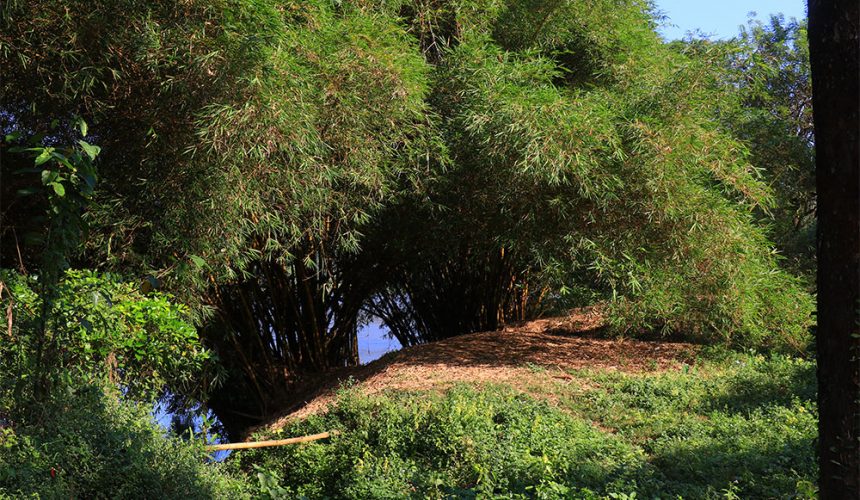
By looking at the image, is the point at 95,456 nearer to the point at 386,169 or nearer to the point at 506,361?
the point at 386,169

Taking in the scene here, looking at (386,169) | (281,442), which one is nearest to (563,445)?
(281,442)

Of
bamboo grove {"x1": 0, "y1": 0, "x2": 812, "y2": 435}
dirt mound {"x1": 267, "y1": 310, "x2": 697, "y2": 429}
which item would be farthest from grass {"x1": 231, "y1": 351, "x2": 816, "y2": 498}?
bamboo grove {"x1": 0, "y1": 0, "x2": 812, "y2": 435}

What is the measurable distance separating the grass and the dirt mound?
1.15 feet

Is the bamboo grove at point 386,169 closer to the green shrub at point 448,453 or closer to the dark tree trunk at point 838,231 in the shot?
the green shrub at point 448,453

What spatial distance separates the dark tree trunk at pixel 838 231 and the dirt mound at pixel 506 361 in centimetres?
268

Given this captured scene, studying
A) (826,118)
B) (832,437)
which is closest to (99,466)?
(832,437)

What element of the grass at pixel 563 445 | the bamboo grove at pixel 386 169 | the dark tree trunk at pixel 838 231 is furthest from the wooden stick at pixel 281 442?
the dark tree trunk at pixel 838 231

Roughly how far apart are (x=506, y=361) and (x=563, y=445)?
2.07 m

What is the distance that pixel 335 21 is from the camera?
18.0ft

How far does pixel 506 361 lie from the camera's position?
665cm

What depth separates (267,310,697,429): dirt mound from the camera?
19.9ft

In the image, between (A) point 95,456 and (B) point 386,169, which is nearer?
(A) point 95,456

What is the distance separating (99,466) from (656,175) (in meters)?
4.50

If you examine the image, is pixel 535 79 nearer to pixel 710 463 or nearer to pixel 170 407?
pixel 710 463
